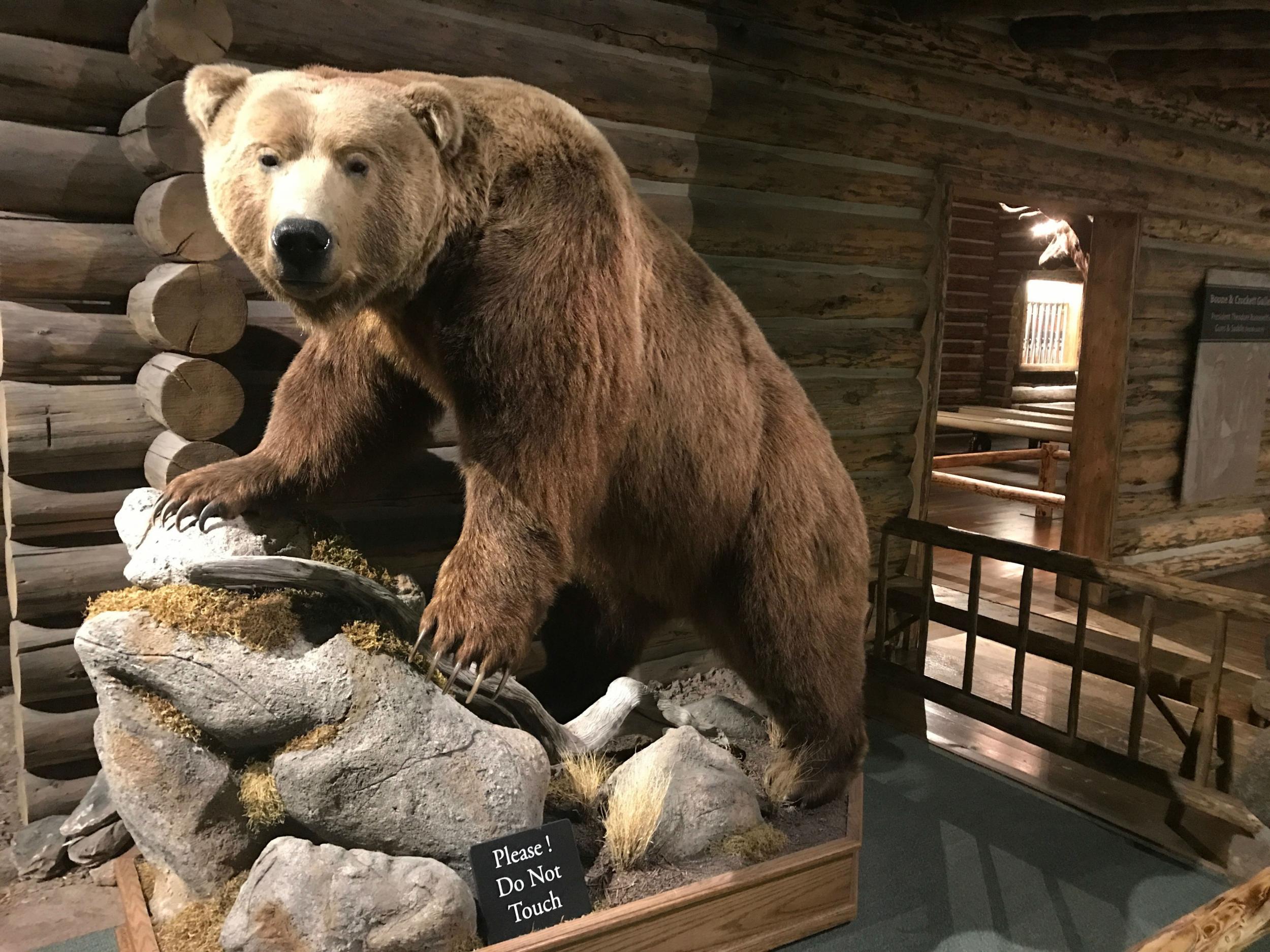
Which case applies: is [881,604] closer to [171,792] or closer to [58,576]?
[171,792]

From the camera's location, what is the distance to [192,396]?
1.99 metres

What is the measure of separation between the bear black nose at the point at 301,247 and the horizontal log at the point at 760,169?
4.83 ft

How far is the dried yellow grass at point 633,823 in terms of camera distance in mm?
1992

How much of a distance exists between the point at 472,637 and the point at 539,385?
474mm

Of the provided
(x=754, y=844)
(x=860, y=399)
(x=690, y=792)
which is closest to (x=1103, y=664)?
(x=860, y=399)

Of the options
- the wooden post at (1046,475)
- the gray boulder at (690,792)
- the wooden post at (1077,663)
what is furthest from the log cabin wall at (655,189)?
the wooden post at (1046,475)

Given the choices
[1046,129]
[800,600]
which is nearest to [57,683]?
[800,600]

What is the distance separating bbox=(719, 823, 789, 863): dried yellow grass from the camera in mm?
2084

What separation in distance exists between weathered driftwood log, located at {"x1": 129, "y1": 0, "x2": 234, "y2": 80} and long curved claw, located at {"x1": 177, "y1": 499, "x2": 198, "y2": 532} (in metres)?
0.90

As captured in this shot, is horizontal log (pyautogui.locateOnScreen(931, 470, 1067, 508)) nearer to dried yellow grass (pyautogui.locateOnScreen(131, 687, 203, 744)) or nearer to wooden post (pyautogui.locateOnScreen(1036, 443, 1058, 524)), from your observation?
wooden post (pyautogui.locateOnScreen(1036, 443, 1058, 524))

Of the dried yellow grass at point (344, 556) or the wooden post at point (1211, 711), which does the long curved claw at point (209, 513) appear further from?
the wooden post at point (1211, 711)

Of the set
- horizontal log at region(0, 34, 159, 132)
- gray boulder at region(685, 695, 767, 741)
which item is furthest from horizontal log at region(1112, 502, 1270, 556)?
horizontal log at region(0, 34, 159, 132)

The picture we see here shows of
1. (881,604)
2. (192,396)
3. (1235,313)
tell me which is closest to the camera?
(192,396)

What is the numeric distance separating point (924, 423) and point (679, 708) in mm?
1915
